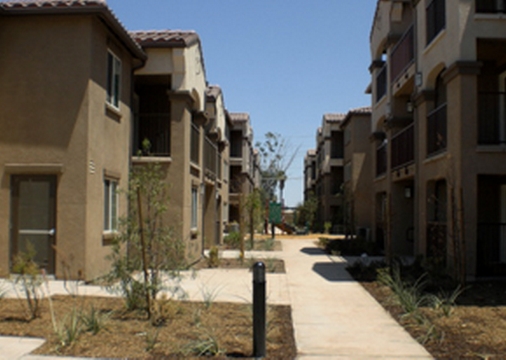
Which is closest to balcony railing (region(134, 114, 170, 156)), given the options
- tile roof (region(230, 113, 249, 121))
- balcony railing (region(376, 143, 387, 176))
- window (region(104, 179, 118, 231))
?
window (region(104, 179, 118, 231))

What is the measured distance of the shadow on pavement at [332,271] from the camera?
14930 millimetres

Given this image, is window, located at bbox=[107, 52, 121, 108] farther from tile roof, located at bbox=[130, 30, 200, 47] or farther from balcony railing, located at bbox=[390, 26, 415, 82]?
balcony railing, located at bbox=[390, 26, 415, 82]

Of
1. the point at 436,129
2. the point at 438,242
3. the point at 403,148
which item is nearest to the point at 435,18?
the point at 436,129

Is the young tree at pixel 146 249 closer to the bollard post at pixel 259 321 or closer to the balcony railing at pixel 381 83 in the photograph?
the bollard post at pixel 259 321

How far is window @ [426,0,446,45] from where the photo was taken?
48.9ft

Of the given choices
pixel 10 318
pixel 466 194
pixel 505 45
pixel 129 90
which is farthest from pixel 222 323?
pixel 505 45

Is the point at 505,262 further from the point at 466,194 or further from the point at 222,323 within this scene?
the point at 222,323

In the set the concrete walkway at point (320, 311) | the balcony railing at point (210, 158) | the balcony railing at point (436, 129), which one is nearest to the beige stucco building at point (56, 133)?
the concrete walkway at point (320, 311)

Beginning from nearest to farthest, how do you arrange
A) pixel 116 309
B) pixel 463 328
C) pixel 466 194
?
pixel 463 328, pixel 116 309, pixel 466 194

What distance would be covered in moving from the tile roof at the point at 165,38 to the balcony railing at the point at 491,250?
365 inches

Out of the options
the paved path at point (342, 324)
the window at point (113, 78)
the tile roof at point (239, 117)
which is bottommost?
the paved path at point (342, 324)

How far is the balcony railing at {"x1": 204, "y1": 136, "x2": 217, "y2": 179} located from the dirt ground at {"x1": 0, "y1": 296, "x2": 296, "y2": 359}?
489 inches

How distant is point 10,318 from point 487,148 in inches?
398

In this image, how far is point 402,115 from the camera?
20703 mm
